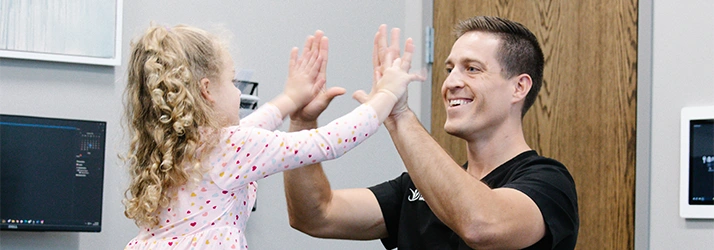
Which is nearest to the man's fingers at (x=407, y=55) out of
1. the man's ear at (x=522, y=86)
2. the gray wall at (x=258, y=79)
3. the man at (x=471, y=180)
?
the man at (x=471, y=180)

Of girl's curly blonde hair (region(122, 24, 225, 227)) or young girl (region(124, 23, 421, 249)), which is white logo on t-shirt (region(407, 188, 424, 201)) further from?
girl's curly blonde hair (region(122, 24, 225, 227))

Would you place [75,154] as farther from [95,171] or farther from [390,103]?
[390,103]

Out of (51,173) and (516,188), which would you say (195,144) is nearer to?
(516,188)

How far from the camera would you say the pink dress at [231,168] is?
1.66 metres

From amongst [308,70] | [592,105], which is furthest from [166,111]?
[592,105]

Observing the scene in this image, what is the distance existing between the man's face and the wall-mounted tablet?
1.65ft

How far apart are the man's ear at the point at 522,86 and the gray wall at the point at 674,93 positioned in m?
0.44

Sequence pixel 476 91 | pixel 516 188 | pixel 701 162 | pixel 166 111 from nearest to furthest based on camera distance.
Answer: pixel 166 111
pixel 516 188
pixel 476 91
pixel 701 162

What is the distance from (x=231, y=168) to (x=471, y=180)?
0.45 m

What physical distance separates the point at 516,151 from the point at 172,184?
0.77 m

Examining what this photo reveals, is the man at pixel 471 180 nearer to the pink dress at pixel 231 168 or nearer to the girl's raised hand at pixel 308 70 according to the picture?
the girl's raised hand at pixel 308 70

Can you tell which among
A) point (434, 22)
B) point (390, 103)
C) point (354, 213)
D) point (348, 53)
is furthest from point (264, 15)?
point (390, 103)

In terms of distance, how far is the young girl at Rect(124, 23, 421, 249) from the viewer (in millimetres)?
1641

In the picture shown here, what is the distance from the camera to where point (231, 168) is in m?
1.66
